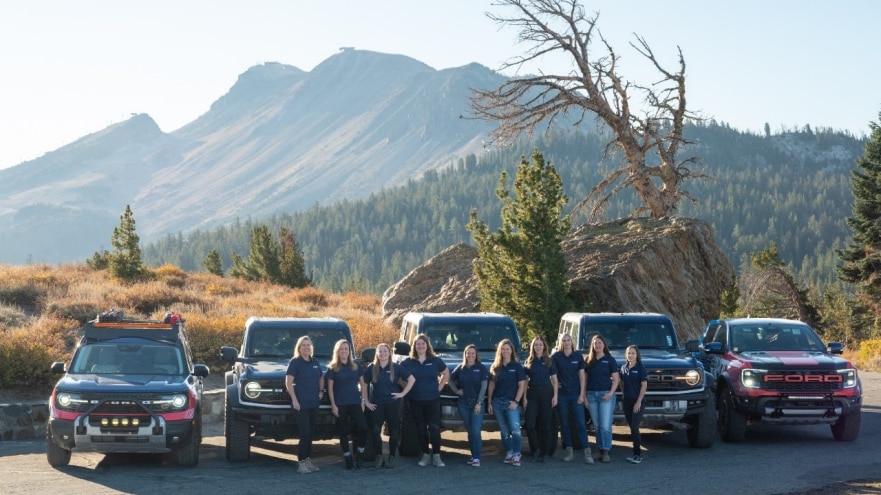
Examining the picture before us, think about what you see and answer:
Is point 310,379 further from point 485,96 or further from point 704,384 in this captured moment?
point 485,96

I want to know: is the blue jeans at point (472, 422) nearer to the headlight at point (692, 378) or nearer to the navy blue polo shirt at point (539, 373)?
the navy blue polo shirt at point (539, 373)

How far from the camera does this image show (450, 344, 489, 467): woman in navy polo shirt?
13.4 meters

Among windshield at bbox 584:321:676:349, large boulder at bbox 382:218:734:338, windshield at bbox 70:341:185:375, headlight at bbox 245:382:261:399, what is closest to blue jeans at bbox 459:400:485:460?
headlight at bbox 245:382:261:399

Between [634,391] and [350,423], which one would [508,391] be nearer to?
[634,391]

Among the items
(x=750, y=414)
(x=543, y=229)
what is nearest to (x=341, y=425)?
(x=750, y=414)

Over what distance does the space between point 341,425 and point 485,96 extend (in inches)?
627

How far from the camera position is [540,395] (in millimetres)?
13617

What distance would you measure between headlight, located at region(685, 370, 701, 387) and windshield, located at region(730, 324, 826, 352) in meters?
1.95

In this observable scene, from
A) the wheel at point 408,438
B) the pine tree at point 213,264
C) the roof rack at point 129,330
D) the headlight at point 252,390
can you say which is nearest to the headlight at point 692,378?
the wheel at point 408,438

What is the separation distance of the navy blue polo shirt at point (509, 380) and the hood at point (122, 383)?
4115 millimetres

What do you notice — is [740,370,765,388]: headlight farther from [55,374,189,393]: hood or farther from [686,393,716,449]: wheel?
[55,374,189,393]: hood

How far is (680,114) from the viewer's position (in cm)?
2819

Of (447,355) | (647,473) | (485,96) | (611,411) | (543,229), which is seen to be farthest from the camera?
(485,96)

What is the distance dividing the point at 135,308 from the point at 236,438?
1748cm
